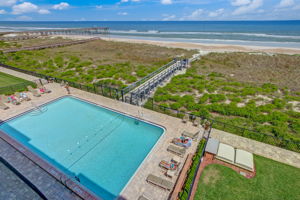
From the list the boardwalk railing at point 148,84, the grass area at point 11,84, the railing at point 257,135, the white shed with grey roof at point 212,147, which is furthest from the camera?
the grass area at point 11,84

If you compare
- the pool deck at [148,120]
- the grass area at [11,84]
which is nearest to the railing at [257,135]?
the pool deck at [148,120]

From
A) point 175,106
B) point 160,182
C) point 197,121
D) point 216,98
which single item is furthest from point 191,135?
point 216,98

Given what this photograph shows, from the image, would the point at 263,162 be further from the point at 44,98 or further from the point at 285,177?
the point at 44,98

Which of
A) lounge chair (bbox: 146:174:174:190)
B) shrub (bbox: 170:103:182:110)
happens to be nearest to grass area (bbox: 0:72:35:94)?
shrub (bbox: 170:103:182:110)

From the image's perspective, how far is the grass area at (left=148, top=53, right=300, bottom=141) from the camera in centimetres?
1335

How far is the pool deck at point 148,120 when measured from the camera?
7.82 metres

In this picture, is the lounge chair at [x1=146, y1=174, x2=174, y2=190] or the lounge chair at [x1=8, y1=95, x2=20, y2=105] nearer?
the lounge chair at [x1=146, y1=174, x2=174, y2=190]

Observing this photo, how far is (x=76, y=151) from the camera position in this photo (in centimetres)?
1065

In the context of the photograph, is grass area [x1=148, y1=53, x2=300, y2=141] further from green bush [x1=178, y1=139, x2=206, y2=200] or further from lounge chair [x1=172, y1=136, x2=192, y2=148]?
lounge chair [x1=172, y1=136, x2=192, y2=148]

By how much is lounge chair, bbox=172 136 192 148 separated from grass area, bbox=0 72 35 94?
19514mm

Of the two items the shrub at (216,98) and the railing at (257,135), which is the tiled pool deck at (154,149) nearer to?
the railing at (257,135)

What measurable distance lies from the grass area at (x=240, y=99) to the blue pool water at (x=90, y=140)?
5.57 meters

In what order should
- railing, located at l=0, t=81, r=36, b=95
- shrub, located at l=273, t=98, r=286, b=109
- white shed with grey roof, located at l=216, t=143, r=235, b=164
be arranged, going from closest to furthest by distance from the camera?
white shed with grey roof, located at l=216, t=143, r=235, b=164 → shrub, located at l=273, t=98, r=286, b=109 → railing, located at l=0, t=81, r=36, b=95

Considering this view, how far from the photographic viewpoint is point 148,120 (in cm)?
1312
